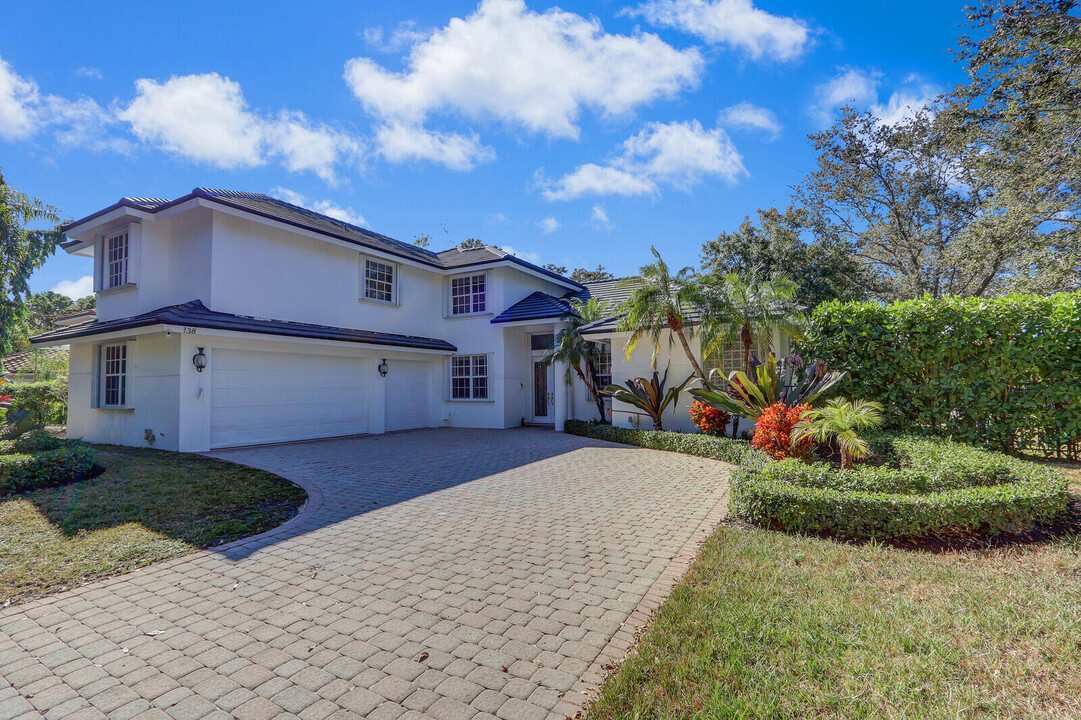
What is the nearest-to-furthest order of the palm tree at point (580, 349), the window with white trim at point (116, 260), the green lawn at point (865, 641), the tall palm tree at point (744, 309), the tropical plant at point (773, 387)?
the green lawn at point (865, 641) → the tropical plant at point (773, 387) → the tall palm tree at point (744, 309) → the window with white trim at point (116, 260) → the palm tree at point (580, 349)

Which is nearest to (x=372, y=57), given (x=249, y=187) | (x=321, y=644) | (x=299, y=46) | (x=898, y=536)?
(x=299, y=46)

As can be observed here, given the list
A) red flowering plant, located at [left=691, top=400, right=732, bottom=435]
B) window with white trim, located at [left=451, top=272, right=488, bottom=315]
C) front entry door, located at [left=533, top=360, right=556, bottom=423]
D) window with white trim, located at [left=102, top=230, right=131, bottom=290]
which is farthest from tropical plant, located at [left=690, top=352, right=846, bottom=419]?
window with white trim, located at [left=102, top=230, right=131, bottom=290]

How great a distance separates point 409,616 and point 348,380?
12.1m

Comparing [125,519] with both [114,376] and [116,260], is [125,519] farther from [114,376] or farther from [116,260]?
[116,260]

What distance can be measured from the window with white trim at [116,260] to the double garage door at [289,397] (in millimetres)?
4466

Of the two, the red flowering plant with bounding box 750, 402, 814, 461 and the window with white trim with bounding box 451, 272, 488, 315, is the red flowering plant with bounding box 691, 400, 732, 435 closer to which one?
the red flowering plant with bounding box 750, 402, 814, 461

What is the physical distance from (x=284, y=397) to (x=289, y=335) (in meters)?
1.82

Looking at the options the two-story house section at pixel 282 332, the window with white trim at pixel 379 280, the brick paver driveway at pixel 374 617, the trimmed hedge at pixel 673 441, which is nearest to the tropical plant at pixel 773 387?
the trimmed hedge at pixel 673 441

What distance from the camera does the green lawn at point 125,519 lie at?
4.64 metres

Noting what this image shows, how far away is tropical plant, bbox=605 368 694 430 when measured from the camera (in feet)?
42.6

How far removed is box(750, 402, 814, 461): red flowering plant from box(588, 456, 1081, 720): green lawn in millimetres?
3219

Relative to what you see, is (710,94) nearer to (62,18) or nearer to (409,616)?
(409,616)

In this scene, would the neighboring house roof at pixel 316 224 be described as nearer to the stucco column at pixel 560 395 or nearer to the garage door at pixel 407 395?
the garage door at pixel 407 395

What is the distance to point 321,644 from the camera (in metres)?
3.34
